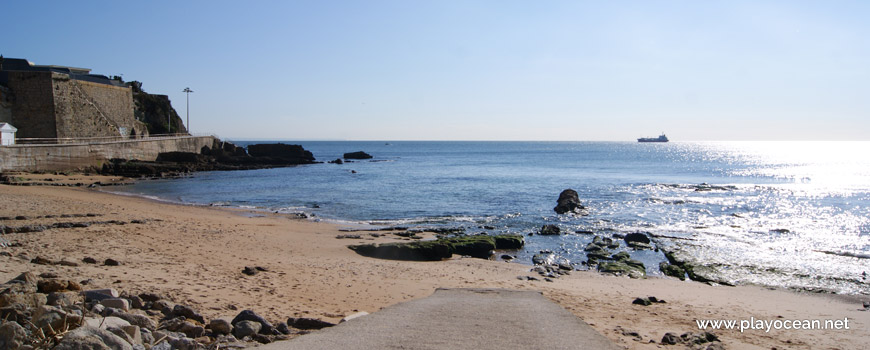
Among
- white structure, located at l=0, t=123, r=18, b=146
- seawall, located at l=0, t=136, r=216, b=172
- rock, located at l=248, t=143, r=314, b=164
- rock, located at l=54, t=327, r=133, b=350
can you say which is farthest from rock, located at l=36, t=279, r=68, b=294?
rock, located at l=248, t=143, r=314, b=164

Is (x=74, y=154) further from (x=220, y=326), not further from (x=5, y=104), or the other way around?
(x=220, y=326)

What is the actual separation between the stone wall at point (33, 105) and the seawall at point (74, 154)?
4061mm

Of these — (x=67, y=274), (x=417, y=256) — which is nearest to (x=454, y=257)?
(x=417, y=256)

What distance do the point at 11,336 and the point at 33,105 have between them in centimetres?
4764

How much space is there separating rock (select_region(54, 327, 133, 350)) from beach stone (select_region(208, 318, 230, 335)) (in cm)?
171

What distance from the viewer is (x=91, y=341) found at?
15.6 ft

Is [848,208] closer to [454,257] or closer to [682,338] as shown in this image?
[454,257]

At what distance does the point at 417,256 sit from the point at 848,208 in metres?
29.1

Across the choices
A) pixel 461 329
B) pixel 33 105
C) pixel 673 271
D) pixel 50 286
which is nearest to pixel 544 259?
pixel 673 271

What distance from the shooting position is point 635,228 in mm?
23297

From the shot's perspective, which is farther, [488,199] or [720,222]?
[488,199]

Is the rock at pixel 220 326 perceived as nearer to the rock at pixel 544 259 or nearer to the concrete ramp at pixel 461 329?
the concrete ramp at pixel 461 329

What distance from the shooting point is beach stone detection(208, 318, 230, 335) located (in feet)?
22.1

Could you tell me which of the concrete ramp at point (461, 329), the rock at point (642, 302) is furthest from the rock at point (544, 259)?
the concrete ramp at point (461, 329)
